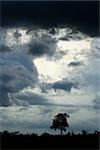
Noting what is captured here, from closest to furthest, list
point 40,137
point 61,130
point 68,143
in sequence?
1. point 68,143
2. point 40,137
3. point 61,130

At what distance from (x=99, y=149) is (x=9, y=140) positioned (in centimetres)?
1212

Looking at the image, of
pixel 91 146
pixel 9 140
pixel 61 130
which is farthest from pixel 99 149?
pixel 61 130

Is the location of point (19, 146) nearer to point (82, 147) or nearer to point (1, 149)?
point (1, 149)

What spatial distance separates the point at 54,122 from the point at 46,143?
4386 cm

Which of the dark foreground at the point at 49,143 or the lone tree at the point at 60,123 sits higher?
the lone tree at the point at 60,123

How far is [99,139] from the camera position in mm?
47094

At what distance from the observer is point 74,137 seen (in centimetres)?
5059

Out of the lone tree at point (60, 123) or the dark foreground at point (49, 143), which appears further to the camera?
the lone tree at point (60, 123)

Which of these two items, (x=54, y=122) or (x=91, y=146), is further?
(x=54, y=122)

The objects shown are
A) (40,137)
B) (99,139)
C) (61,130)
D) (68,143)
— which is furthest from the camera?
(61,130)

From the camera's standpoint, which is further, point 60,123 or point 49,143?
point 60,123

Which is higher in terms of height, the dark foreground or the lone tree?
the lone tree

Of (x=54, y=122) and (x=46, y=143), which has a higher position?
(x=54, y=122)

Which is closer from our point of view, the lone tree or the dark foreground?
the dark foreground
